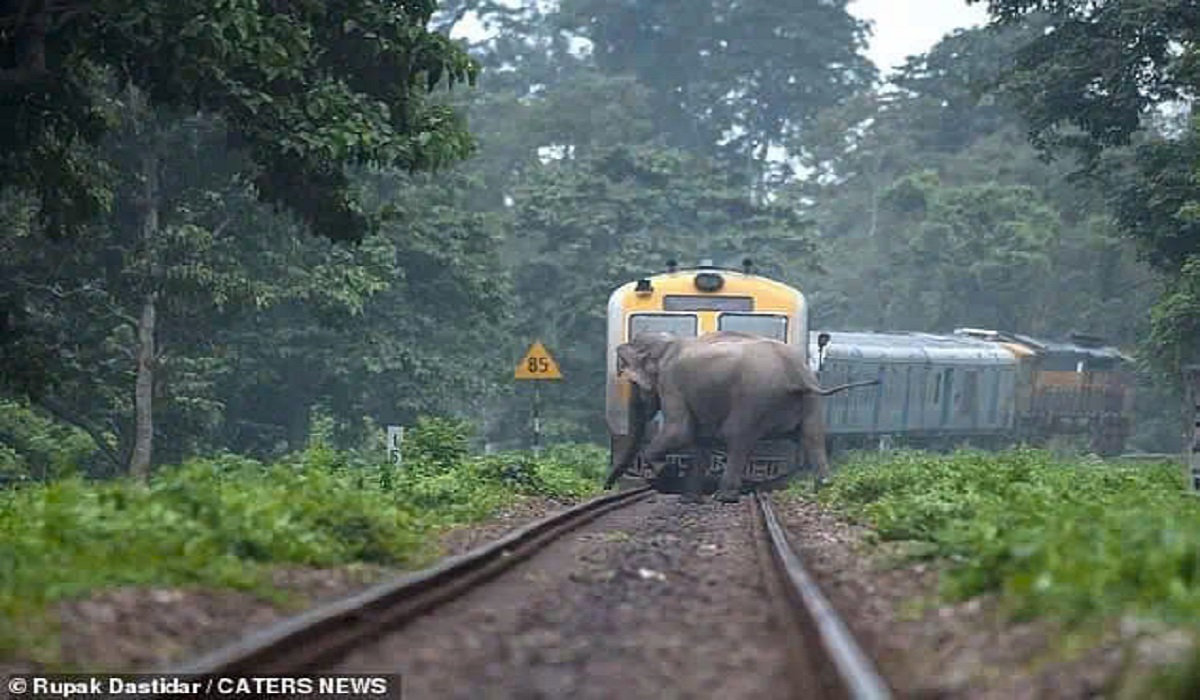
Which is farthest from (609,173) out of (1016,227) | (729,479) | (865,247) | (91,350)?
(729,479)

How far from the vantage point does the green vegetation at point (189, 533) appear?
8.16m

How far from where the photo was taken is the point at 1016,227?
165 feet

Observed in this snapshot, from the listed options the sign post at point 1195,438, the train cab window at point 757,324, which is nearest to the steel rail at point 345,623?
the sign post at point 1195,438

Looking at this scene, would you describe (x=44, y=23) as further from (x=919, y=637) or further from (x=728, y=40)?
(x=728, y=40)

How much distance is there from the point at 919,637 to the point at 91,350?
19582 millimetres

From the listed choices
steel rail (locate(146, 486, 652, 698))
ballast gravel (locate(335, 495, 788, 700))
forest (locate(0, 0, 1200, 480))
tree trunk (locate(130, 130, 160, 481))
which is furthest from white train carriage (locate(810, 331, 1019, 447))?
steel rail (locate(146, 486, 652, 698))

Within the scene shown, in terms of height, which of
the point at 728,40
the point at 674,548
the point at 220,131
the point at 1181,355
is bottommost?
the point at 674,548

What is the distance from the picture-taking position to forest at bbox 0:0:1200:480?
14.3 meters

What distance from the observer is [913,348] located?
3831cm

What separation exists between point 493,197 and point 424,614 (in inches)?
2000

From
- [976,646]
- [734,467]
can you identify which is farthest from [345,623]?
[734,467]

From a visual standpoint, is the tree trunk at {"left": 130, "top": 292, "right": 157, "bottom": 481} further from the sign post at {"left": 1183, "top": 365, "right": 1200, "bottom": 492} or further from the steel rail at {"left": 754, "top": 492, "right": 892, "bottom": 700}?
the steel rail at {"left": 754, "top": 492, "right": 892, "bottom": 700}

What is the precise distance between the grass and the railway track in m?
0.80

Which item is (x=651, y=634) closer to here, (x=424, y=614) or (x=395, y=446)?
(x=424, y=614)
